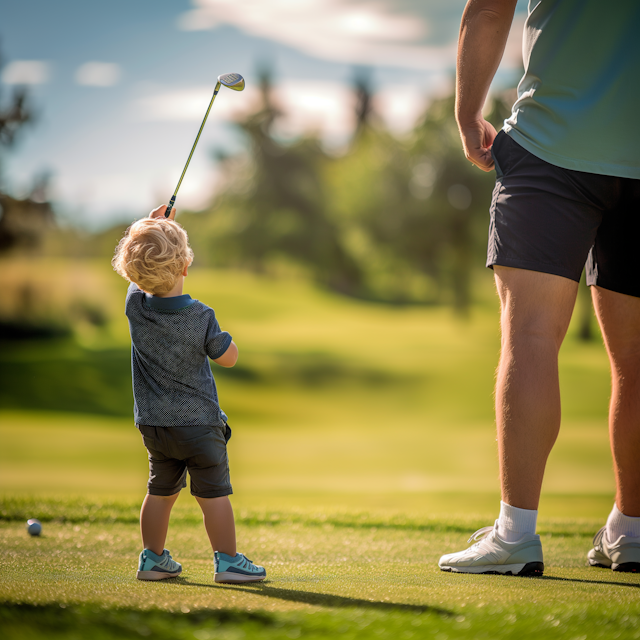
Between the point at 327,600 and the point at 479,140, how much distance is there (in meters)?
1.32

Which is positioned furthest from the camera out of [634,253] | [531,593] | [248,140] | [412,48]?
[412,48]

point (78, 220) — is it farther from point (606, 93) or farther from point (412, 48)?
point (412, 48)

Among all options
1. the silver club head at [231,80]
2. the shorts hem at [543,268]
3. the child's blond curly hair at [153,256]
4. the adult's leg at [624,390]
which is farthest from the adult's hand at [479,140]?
the child's blond curly hair at [153,256]

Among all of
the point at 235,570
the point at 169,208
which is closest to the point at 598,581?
the point at 235,570

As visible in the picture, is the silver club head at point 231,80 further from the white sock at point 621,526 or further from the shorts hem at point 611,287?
the white sock at point 621,526

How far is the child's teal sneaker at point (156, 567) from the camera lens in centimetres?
169

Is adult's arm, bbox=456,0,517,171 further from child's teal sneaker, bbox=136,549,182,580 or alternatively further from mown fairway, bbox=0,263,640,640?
child's teal sneaker, bbox=136,549,182,580

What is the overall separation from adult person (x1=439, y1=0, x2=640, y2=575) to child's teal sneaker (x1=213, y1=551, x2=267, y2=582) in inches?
19.2

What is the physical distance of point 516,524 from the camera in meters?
1.73

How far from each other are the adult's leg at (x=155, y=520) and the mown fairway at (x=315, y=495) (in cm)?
11

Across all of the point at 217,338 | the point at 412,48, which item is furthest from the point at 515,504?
the point at 412,48

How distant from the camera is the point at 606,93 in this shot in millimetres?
1781

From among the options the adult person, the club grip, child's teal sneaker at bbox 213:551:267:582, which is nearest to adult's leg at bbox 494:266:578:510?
the adult person

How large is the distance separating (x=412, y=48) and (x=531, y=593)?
243ft
